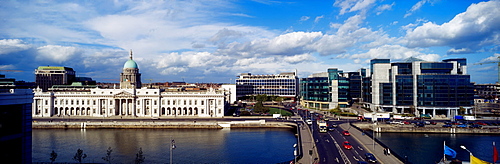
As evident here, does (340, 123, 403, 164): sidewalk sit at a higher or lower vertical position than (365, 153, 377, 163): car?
lower

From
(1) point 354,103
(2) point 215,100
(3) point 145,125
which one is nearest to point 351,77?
(1) point 354,103

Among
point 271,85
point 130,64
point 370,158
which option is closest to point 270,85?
point 271,85

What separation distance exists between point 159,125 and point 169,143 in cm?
2143

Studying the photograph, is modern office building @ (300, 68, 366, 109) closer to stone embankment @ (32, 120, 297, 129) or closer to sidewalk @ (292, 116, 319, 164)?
stone embankment @ (32, 120, 297, 129)

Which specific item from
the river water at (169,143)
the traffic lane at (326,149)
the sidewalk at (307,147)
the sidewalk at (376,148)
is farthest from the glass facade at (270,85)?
the traffic lane at (326,149)

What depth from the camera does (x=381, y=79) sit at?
319 feet

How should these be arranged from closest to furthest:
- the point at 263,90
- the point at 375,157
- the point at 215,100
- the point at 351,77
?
the point at 375,157 < the point at 215,100 < the point at 351,77 < the point at 263,90

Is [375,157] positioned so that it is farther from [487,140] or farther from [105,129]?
[105,129]

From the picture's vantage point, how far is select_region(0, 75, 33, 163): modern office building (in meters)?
25.1

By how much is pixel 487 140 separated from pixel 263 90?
12031 cm

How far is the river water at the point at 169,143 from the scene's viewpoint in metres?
47.8

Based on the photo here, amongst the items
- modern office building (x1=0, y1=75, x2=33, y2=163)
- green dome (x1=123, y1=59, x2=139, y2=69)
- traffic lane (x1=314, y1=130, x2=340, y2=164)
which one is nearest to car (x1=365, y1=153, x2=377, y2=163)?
traffic lane (x1=314, y1=130, x2=340, y2=164)

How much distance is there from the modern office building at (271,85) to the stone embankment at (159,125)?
82545 mm

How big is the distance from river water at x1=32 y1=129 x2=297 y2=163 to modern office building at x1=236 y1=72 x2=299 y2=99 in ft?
302
